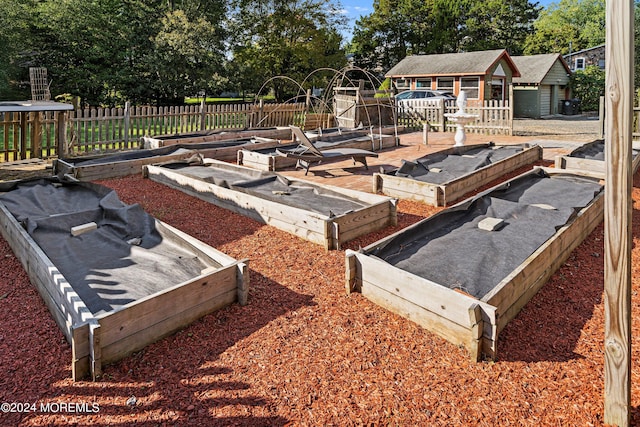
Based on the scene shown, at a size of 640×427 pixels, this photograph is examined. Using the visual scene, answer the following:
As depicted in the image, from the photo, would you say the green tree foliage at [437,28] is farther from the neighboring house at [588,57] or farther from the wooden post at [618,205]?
the wooden post at [618,205]

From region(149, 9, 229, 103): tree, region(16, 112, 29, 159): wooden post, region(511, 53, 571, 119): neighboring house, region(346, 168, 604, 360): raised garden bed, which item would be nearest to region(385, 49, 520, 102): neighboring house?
region(511, 53, 571, 119): neighboring house

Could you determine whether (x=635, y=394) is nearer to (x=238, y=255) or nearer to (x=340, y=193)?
(x=238, y=255)

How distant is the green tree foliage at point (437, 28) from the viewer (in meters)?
40.9

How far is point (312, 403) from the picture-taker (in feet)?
8.90

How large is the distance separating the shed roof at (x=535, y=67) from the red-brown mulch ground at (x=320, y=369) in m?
28.2

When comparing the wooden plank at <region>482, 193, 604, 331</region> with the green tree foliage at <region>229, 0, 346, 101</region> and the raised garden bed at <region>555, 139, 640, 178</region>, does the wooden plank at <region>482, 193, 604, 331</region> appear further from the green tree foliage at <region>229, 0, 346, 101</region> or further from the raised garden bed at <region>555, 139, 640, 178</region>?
the green tree foliage at <region>229, 0, 346, 101</region>

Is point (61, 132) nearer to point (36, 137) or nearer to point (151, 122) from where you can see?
point (36, 137)

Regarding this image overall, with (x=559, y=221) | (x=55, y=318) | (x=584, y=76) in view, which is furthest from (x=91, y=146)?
(x=584, y=76)

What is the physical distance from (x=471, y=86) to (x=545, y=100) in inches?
232

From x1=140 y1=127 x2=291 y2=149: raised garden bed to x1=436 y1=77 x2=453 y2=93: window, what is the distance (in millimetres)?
17425

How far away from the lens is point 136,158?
9.83m

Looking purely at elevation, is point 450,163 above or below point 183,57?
below

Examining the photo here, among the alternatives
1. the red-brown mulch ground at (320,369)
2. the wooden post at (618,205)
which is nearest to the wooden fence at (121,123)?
the red-brown mulch ground at (320,369)

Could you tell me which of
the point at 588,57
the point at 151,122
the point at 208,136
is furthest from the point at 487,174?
the point at 588,57
